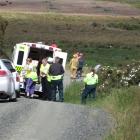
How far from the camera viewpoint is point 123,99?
78.5 ft

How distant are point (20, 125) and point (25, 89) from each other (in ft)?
39.9

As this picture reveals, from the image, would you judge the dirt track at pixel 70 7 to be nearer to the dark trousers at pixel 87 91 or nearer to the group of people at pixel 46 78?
the group of people at pixel 46 78

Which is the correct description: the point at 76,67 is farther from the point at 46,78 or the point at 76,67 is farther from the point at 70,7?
the point at 70,7

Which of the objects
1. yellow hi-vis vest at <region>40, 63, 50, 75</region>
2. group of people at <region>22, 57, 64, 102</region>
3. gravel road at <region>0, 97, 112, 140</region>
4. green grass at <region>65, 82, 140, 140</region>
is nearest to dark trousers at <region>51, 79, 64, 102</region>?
group of people at <region>22, 57, 64, 102</region>

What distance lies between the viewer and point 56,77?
28594 millimetres

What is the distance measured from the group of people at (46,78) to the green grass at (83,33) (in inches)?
1429

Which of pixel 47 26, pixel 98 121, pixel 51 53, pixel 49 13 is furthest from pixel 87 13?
pixel 98 121

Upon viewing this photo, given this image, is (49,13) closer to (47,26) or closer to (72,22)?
(72,22)

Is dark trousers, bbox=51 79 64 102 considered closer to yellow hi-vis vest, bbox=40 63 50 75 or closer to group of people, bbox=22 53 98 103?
group of people, bbox=22 53 98 103

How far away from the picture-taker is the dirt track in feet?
501

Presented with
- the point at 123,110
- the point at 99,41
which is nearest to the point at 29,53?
the point at 123,110

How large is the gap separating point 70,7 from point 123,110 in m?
139

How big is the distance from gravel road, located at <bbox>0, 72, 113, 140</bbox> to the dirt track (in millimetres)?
123242

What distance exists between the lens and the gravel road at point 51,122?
55.2ft
